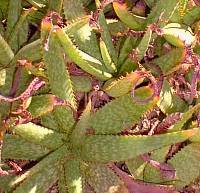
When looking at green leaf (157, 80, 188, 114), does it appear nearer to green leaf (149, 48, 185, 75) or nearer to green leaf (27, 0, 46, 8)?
green leaf (149, 48, 185, 75)

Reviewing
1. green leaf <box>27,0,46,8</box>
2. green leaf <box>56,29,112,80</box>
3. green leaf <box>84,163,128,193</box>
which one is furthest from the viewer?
green leaf <box>27,0,46,8</box>

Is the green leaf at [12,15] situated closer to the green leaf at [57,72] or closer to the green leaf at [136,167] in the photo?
the green leaf at [57,72]

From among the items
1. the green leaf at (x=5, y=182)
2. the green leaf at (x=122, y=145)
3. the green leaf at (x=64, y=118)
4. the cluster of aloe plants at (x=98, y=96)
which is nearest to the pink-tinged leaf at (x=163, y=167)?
the cluster of aloe plants at (x=98, y=96)

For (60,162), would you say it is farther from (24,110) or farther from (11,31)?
(11,31)

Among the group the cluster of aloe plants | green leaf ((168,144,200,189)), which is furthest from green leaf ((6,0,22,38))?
green leaf ((168,144,200,189))

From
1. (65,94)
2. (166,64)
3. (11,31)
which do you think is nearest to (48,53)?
(65,94)

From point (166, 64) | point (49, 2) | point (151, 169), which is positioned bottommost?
point (151, 169)
